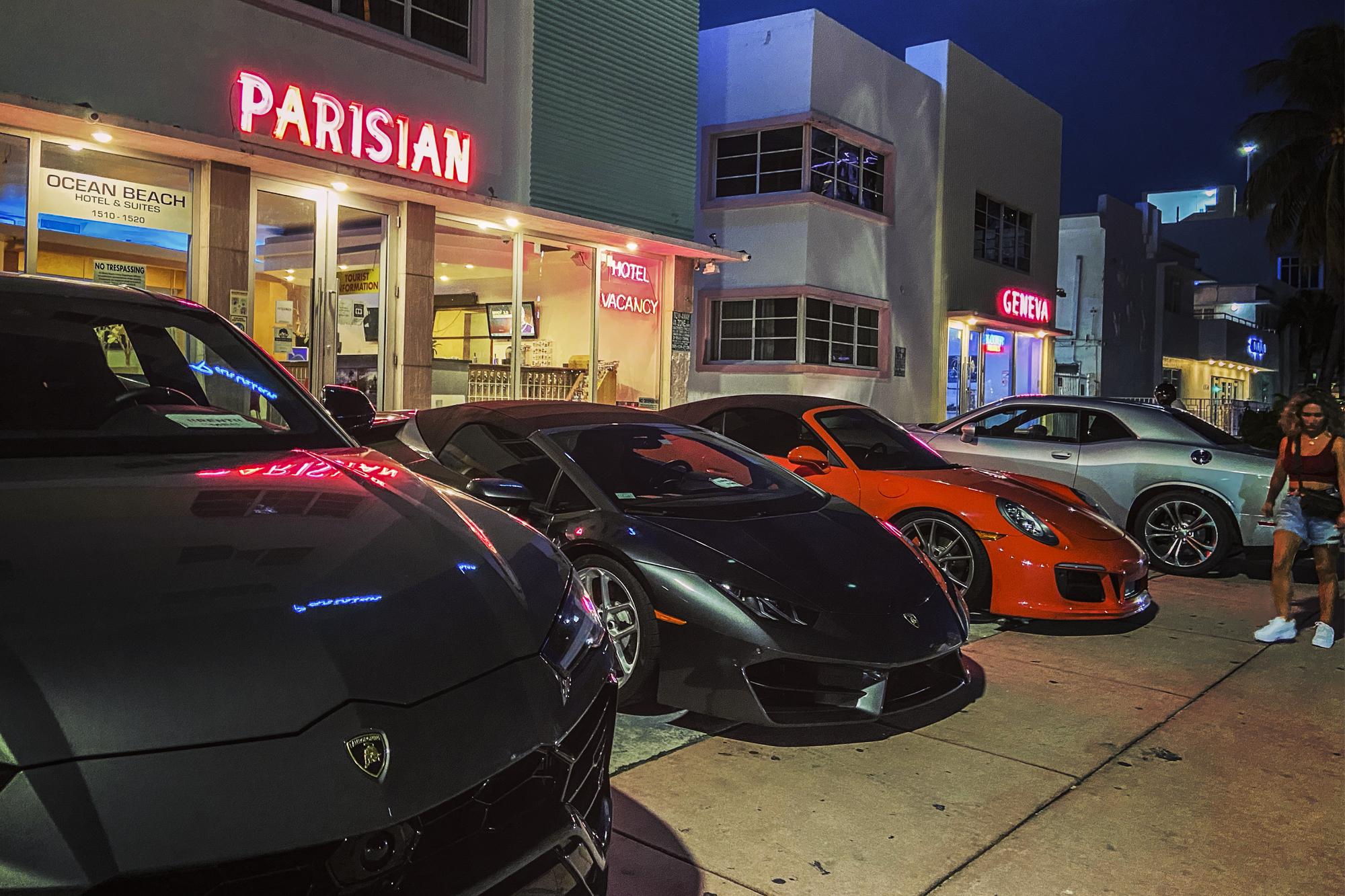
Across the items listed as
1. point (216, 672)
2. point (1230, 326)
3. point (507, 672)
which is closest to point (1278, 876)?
point (507, 672)

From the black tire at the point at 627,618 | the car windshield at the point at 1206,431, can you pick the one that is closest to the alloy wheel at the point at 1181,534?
the car windshield at the point at 1206,431

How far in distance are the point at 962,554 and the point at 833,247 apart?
12.1m

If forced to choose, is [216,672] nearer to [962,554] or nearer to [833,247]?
[962,554]

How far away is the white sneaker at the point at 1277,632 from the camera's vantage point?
20.7 ft

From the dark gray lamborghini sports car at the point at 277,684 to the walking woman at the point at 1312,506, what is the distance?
18.1ft

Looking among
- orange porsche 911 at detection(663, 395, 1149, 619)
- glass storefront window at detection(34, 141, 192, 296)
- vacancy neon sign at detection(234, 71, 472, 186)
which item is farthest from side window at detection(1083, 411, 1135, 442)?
glass storefront window at detection(34, 141, 192, 296)

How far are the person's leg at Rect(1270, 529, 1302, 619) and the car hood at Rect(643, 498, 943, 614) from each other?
3009mm

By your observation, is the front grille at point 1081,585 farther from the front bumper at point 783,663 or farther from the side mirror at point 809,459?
the front bumper at point 783,663

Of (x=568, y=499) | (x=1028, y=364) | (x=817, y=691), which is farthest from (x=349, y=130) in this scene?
(x=1028, y=364)

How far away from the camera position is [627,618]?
436 centimetres

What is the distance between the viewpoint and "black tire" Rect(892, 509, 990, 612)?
6285 millimetres

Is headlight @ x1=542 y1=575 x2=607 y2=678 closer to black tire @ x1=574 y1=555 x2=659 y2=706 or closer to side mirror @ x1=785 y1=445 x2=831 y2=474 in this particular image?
black tire @ x1=574 y1=555 x2=659 y2=706

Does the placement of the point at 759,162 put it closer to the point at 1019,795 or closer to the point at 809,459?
the point at 809,459

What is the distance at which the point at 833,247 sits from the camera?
17750 mm
